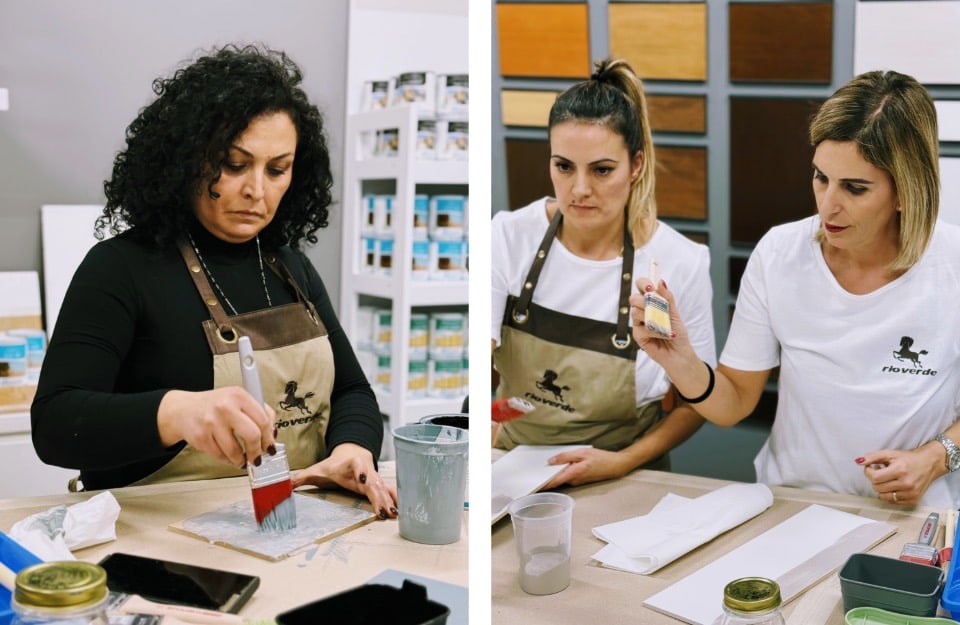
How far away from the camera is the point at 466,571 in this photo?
1.16 m

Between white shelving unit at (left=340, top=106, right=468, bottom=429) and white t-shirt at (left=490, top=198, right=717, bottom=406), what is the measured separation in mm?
193

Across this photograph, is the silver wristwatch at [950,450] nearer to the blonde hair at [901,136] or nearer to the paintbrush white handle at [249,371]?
the blonde hair at [901,136]

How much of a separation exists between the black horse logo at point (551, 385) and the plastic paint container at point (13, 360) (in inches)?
33.6

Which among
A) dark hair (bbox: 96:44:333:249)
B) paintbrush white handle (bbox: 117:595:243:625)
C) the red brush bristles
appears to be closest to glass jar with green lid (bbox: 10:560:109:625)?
paintbrush white handle (bbox: 117:595:243:625)

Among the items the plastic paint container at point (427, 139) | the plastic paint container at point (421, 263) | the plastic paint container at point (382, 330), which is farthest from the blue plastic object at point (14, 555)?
the plastic paint container at point (427, 139)

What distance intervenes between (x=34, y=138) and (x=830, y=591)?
1201 mm

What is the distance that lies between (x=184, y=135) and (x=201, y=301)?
229mm

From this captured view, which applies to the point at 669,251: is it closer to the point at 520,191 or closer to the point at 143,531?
the point at 520,191

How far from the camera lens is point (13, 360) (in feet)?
3.68

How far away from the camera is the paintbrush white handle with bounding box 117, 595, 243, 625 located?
0.89 m

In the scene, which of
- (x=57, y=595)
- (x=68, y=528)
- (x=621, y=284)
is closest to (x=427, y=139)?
(x=621, y=284)

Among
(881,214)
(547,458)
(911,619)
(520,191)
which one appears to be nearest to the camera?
(911,619)

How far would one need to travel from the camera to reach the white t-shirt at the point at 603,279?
154 centimetres

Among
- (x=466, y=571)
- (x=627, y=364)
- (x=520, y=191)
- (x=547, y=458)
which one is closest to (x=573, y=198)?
(x=520, y=191)
